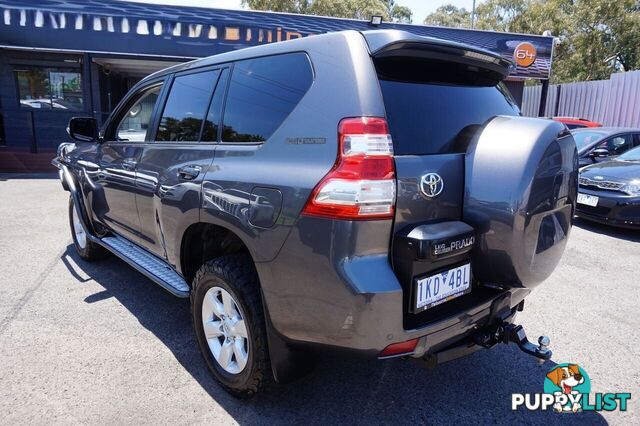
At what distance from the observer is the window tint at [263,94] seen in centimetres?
216

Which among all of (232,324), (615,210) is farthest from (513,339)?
(615,210)

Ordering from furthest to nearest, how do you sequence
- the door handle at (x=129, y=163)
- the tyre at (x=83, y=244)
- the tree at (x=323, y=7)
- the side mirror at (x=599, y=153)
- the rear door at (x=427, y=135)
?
the tree at (x=323, y=7)
the side mirror at (x=599, y=153)
the tyre at (x=83, y=244)
the door handle at (x=129, y=163)
the rear door at (x=427, y=135)

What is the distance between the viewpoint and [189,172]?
8.63ft

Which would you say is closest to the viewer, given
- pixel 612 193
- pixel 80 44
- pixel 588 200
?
pixel 612 193

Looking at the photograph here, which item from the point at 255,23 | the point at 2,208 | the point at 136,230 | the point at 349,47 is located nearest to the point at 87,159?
the point at 136,230

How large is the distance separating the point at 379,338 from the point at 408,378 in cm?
102

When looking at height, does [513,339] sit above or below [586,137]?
below

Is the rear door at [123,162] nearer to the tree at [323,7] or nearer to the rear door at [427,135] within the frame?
the rear door at [427,135]

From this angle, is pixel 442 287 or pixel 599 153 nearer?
pixel 442 287

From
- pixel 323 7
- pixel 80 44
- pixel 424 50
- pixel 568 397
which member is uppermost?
pixel 323 7

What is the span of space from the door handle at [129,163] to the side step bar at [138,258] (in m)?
0.68

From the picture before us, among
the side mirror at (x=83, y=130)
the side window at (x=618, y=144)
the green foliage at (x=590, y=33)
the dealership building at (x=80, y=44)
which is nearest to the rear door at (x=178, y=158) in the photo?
the side mirror at (x=83, y=130)

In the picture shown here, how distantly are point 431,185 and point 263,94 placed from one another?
1014mm

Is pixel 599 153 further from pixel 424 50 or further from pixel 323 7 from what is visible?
pixel 323 7
